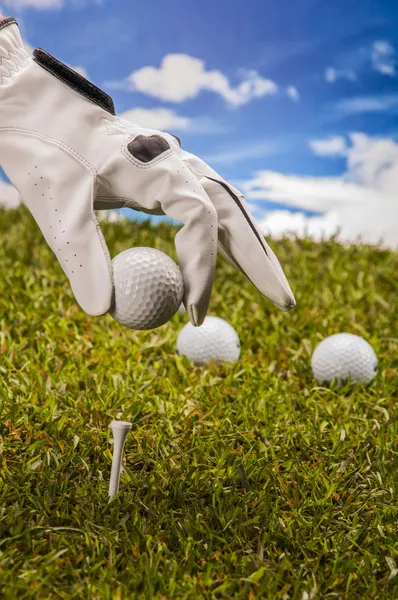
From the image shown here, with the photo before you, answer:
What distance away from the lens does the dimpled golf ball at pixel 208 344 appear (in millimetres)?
3627

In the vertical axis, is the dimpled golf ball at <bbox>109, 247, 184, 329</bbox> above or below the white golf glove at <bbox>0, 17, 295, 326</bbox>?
below

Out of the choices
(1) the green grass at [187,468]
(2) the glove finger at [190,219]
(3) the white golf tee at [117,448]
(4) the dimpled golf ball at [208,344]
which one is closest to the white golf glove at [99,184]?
(2) the glove finger at [190,219]

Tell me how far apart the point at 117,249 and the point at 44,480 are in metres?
3.65

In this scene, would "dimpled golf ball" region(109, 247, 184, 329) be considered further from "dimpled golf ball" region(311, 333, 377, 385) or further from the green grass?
"dimpled golf ball" region(311, 333, 377, 385)

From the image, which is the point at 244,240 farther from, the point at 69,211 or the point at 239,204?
the point at 69,211

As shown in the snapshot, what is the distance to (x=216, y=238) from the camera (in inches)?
83.7

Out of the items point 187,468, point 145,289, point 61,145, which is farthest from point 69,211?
point 187,468

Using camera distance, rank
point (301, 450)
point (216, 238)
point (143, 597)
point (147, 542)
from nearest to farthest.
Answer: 1. point (143, 597)
2. point (147, 542)
3. point (216, 238)
4. point (301, 450)

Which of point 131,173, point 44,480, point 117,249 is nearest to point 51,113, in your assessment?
point 131,173

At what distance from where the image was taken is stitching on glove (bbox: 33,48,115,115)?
88.5 inches

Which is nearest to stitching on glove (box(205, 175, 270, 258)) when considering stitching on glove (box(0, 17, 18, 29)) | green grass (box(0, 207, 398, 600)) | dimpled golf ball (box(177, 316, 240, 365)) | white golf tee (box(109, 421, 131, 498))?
white golf tee (box(109, 421, 131, 498))

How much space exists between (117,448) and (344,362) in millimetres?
1740

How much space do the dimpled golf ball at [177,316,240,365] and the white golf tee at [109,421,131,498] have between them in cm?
152

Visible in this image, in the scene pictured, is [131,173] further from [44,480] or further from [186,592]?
[186,592]
